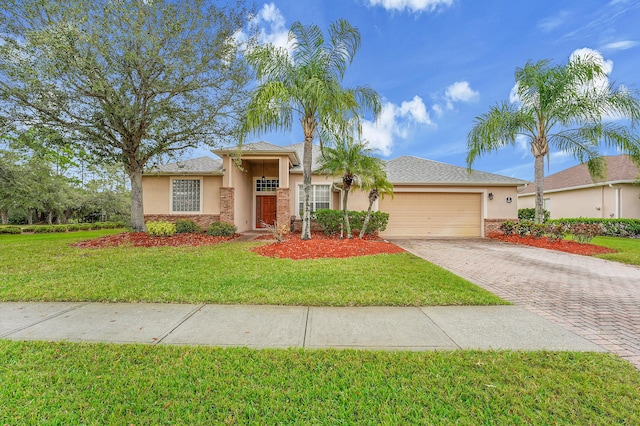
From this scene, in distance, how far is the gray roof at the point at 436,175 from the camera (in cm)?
1442

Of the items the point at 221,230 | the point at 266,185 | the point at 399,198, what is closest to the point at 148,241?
the point at 221,230

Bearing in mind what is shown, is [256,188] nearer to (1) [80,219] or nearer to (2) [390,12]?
(2) [390,12]

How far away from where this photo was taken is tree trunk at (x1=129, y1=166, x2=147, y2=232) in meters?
12.8

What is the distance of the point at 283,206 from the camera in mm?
13719

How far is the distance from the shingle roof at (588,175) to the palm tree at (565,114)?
3.03 metres

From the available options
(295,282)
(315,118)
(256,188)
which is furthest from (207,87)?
(295,282)

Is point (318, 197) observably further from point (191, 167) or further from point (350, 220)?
point (191, 167)

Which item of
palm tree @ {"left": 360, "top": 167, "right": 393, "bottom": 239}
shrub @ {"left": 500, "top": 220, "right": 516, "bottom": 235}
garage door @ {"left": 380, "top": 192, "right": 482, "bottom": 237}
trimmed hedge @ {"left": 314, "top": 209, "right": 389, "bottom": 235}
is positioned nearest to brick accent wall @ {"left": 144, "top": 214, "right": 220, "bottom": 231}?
trimmed hedge @ {"left": 314, "top": 209, "right": 389, "bottom": 235}

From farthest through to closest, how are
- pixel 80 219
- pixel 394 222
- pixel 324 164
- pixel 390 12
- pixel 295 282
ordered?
pixel 80 219 → pixel 394 222 → pixel 390 12 → pixel 324 164 → pixel 295 282

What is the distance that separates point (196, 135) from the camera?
12906 mm

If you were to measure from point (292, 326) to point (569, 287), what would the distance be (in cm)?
555

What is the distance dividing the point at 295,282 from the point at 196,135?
33.8 ft

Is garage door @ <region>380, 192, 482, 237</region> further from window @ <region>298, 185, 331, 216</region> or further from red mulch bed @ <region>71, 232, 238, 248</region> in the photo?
red mulch bed @ <region>71, 232, 238, 248</region>

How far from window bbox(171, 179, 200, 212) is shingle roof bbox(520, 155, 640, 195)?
69.9 ft
